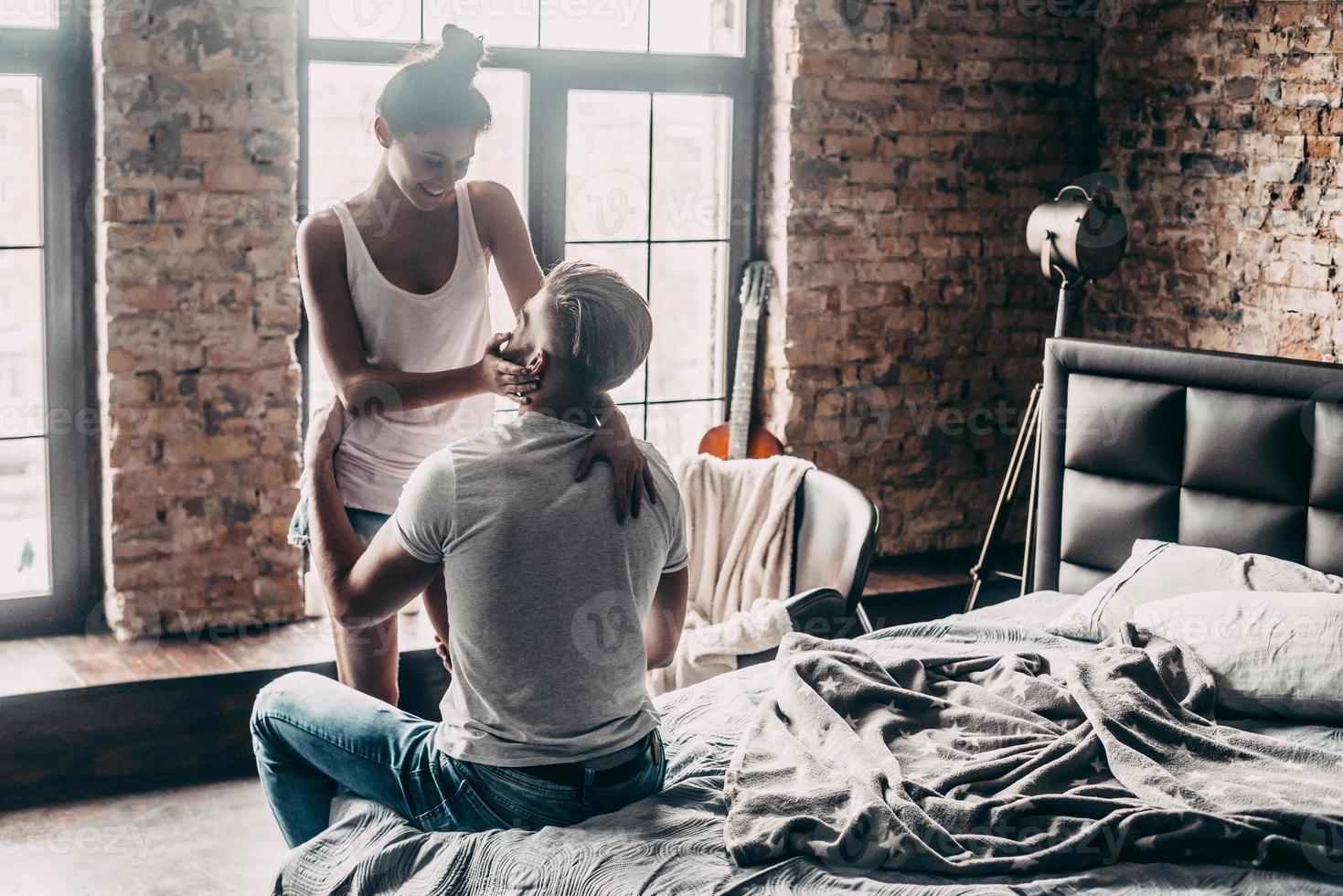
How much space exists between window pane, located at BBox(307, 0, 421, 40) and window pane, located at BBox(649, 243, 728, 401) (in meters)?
1.08

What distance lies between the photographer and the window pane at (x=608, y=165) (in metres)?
4.38

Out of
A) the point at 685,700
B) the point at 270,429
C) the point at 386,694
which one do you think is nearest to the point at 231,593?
the point at 270,429

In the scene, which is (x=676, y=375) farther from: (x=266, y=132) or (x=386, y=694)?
(x=386, y=694)

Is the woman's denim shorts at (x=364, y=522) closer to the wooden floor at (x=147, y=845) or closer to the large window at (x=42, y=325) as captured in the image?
the wooden floor at (x=147, y=845)

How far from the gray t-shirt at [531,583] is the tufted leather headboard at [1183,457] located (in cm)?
201

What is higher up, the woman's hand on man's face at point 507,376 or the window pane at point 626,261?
the window pane at point 626,261

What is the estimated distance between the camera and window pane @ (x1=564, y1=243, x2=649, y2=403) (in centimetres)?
443

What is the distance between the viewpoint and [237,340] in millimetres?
3803

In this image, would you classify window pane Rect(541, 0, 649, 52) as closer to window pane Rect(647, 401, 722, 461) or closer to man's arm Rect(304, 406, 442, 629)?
window pane Rect(647, 401, 722, 461)

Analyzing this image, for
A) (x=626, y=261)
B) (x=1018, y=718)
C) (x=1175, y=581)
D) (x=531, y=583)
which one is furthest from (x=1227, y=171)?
(x=531, y=583)

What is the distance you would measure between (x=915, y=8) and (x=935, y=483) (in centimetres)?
165

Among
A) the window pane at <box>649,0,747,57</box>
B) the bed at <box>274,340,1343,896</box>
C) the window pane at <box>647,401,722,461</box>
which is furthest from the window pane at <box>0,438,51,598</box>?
the window pane at <box>649,0,747,57</box>

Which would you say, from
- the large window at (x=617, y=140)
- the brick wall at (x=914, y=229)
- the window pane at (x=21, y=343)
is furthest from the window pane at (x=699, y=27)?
the window pane at (x=21, y=343)

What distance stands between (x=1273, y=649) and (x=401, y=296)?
1842mm
